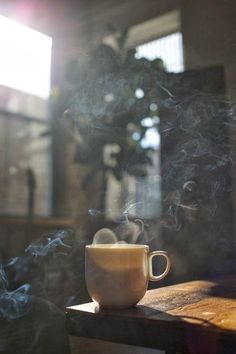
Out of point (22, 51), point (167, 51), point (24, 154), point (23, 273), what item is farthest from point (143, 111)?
point (24, 154)

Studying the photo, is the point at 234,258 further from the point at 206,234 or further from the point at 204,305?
the point at 204,305

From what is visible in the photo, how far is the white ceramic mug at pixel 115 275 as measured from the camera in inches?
27.6

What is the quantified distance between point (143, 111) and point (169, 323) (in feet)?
4.70

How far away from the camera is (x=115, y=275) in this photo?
0.70 meters

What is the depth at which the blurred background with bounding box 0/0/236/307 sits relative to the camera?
1537mm

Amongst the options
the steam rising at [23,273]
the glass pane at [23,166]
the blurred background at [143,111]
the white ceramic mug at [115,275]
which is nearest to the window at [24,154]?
the glass pane at [23,166]

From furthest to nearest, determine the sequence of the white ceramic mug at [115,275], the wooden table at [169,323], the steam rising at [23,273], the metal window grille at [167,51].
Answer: the metal window grille at [167,51] → the steam rising at [23,273] → the white ceramic mug at [115,275] → the wooden table at [169,323]

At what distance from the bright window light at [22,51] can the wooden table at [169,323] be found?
128cm

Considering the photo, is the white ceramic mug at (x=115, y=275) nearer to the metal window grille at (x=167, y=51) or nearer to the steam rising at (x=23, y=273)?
the steam rising at (x=23, y=273)

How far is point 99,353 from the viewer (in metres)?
0.88

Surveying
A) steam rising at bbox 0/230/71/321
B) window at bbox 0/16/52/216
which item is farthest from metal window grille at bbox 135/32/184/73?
window at bbox 0/16/52/216

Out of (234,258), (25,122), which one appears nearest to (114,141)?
(234,258)

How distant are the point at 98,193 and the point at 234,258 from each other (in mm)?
1046

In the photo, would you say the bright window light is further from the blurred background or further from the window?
the window
